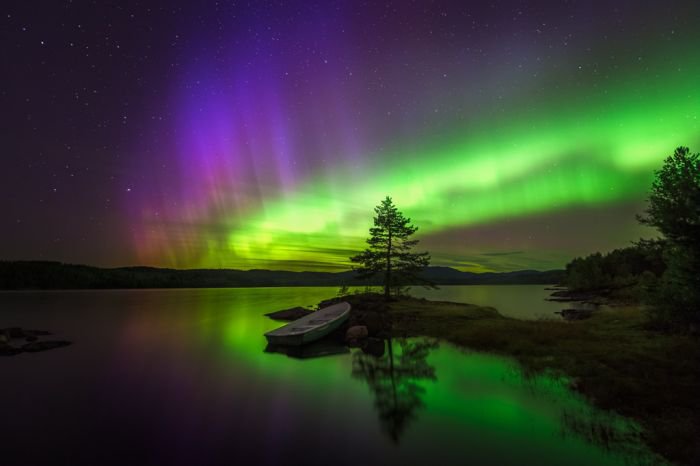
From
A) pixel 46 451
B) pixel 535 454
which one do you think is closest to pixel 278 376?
pixel 46 451

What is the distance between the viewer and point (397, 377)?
18.8 m

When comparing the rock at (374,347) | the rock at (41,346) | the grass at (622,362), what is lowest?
the rock at (41,346)

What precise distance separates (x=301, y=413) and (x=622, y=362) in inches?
604

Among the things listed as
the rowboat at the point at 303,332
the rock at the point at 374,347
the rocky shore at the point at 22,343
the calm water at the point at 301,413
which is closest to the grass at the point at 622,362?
the calm water at the point at 301,413

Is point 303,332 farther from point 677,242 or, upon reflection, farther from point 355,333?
point 677,242

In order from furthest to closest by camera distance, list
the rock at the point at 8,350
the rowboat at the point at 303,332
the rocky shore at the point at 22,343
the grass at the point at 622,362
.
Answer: the rocky shore at the point at 22,343
the rock at the point at 8,350
the rowboat at the point at 303,332
the grass at the point at 622,362

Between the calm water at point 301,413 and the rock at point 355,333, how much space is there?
10.9ft

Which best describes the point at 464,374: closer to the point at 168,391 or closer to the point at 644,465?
the point at 644,465

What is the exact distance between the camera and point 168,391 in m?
18.1

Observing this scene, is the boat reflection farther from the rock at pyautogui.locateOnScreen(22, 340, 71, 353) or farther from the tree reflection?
the rock at pyautogui.locateOnScreen(22, 340, 71, 353)

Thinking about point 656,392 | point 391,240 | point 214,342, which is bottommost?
point 214,342

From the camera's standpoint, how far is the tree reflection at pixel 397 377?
535 inches

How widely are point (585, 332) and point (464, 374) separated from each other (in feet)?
42.5

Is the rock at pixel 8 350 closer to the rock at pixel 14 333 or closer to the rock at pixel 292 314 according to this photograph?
the rock at pixel 14 333
